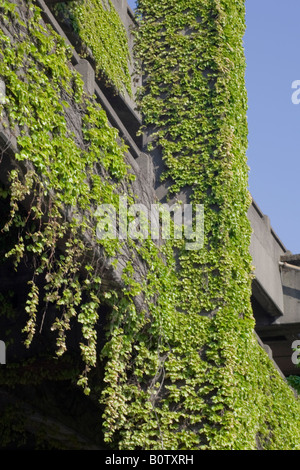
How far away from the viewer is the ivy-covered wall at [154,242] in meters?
7.37

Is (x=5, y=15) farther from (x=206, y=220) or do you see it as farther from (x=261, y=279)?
(x=261, y=279)

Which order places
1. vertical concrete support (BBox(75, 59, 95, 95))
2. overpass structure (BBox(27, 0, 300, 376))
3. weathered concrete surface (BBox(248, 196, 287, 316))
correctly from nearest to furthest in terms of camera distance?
vertical concrete support (BBox(75, 59, 95, 95)) < overpass structure (BBox(27, 0, 300, 376)) < weathered concrete surface (BBox(248, 196, 287, 316))

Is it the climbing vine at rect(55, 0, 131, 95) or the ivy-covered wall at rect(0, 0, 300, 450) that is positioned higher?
the climbing vine at rect(55, 0, 131, 95)

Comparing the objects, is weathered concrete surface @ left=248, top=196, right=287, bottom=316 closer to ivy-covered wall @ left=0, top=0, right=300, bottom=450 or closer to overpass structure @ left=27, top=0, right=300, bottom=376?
overpass structure @ left=27, top=0, right=300, bottom=376

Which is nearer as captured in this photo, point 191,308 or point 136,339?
point 136,339

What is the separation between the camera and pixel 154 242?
Result: 1010cm

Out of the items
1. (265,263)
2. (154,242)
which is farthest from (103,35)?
(265,263)

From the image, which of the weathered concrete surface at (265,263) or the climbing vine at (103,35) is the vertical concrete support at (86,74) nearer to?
the climbing vine at (103,35)

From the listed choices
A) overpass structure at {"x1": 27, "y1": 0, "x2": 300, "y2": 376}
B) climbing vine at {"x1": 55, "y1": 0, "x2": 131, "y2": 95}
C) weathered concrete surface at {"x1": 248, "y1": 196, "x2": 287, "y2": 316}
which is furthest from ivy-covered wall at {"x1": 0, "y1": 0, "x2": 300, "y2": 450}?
weathered concrete surface at {"x1": 248, "y1": 196, "x2": 287, "y2": 316}

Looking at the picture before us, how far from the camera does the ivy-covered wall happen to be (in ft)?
24.2

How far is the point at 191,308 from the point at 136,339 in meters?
1.14

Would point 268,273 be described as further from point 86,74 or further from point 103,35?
point 86,74

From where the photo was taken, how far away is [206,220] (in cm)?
1052

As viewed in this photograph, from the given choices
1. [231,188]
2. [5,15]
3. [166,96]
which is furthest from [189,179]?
[5,15]
